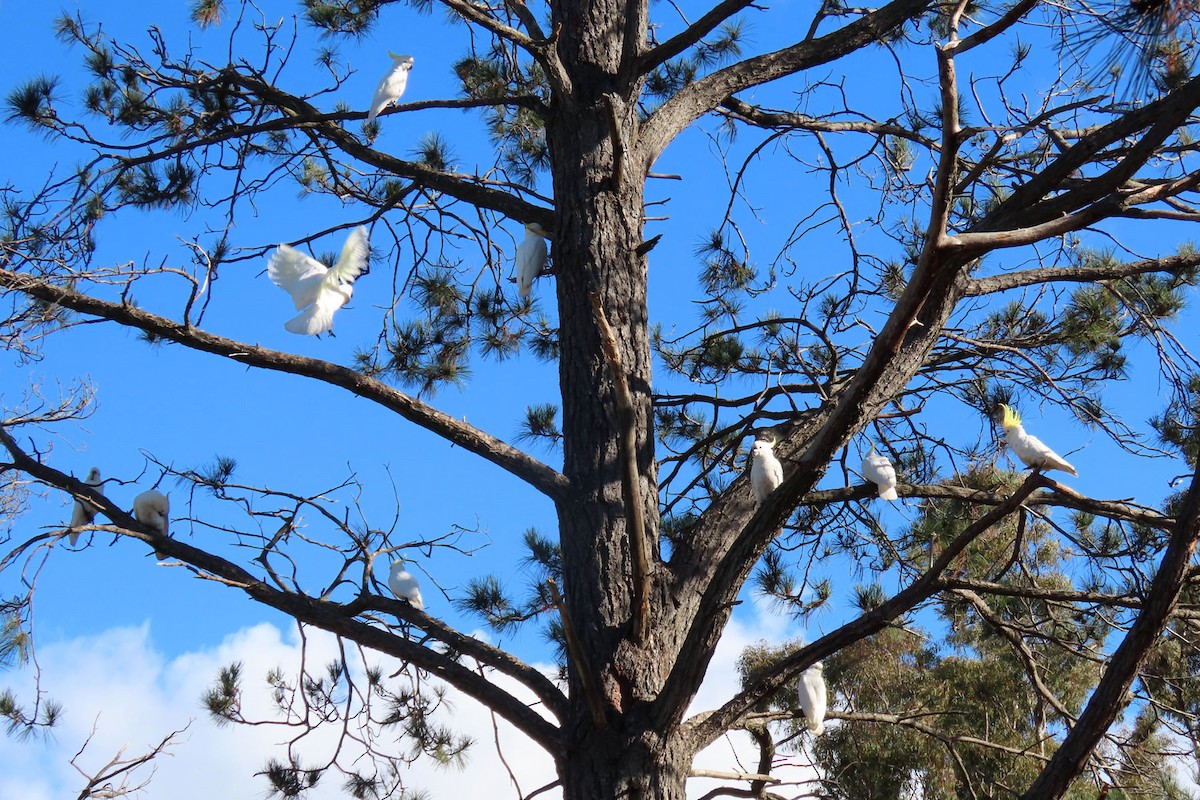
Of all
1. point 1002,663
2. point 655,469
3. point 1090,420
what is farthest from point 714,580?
point 1002,663

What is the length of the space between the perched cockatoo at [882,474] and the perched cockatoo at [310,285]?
1.72 metres

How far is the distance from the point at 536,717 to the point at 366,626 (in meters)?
0.52

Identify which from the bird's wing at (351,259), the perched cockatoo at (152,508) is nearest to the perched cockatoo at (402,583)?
the perched cockatoo at (152,508)

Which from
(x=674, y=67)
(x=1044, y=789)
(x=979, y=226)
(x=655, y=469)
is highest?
(x=674, y=67)

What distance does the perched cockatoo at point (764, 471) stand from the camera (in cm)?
317

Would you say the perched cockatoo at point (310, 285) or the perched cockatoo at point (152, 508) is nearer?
the perched cockatoo at point (310, 285)

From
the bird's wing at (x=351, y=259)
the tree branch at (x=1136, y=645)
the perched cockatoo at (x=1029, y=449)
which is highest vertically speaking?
the bird's wing at (x=351, y=259)

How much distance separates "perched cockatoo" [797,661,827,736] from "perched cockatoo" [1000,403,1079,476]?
92 centimetres

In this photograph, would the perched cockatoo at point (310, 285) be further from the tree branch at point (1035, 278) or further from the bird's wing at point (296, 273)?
the tree branch at point (1035, 278)

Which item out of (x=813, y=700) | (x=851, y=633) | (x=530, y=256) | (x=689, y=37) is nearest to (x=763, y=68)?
(x=689, y=37)

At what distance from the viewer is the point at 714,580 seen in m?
2.81

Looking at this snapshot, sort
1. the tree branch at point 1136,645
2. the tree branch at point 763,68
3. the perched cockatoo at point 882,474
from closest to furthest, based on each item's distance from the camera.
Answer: the tree branch at point 1136,645
the perched cockatoo at point 882,474
the tree branch at point 763,68

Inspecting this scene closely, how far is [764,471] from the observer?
10.4ft

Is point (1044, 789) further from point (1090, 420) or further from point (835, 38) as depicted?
point (835, 38)
